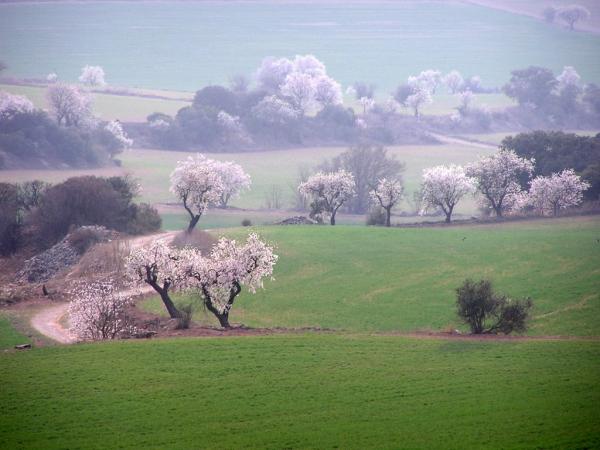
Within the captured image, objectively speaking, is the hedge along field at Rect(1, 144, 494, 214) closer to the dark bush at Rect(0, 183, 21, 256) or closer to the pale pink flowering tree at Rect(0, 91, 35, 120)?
the pale pink flowering tree at Rect(0, 91, 35, 120)

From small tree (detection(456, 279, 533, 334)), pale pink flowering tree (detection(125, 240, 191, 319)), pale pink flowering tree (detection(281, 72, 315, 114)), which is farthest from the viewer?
pale pink flowering tree (detection(281, 72, 315, 114))

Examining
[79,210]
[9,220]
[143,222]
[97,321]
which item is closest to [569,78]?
[143,222]

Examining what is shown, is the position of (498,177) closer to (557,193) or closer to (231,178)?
(557,193)

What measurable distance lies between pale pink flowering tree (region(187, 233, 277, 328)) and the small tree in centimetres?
1184

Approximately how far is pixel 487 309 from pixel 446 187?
131 feet

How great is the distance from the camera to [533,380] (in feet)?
114

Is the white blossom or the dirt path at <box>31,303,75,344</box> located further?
the white blossom

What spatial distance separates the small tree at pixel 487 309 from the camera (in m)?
44.6

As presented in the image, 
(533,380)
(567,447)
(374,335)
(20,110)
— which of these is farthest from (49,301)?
(20,110)

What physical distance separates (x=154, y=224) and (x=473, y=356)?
153 ft

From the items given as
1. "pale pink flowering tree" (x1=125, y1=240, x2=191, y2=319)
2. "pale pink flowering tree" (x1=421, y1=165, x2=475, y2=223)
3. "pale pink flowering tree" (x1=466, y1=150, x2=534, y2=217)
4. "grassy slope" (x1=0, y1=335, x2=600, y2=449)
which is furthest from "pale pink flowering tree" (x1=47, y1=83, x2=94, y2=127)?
"grassy slope" (x1=0, y1=335, x2=600, y2=449)

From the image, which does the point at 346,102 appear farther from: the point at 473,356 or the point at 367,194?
the point at 473,356

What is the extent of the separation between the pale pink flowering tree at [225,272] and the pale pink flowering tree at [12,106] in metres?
89.8

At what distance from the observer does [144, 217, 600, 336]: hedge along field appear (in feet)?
170
